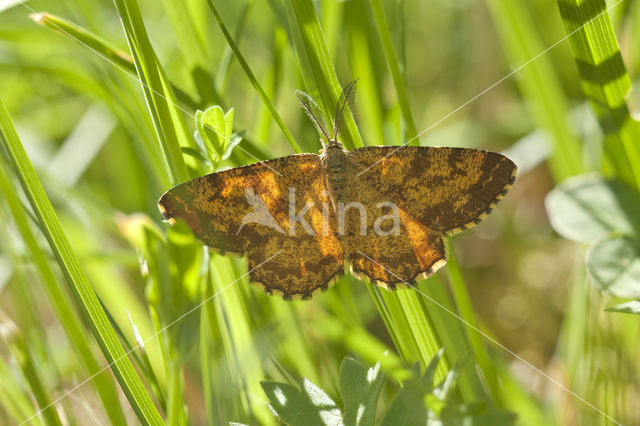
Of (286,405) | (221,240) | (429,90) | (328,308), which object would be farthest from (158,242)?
(429,90)

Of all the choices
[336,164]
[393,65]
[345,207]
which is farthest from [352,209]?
[393,65]

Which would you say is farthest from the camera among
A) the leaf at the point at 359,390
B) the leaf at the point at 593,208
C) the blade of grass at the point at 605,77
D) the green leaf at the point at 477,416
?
the leaf at the point at 593,208

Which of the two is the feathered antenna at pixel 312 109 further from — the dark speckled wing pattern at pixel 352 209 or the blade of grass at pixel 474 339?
the blade of grass at pixel 474 339

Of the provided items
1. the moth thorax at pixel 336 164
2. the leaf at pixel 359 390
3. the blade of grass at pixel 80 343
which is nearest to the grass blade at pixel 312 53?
the moth thorax at pixel 336 164

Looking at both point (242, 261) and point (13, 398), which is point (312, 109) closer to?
point (242, 261)

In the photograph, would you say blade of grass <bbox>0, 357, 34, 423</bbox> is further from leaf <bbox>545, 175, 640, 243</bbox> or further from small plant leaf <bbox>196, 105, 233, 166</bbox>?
leaf <bbox>545, 175, 640, 243</bbox>

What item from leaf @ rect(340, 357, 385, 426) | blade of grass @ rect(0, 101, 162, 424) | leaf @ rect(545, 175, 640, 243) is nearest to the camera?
leaf @ rect(340, 357, 385, 426)

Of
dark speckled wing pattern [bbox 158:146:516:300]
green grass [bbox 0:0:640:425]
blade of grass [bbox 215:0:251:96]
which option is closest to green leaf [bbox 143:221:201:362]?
green grass [bbox 0:0:640:425]
